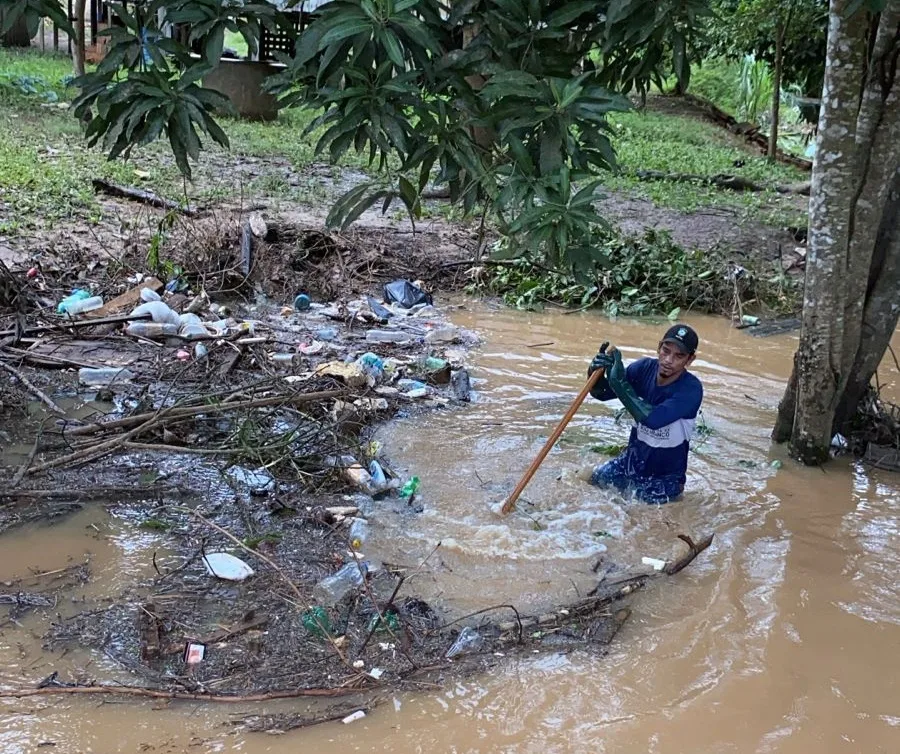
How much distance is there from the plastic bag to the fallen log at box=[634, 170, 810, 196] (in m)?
5.10

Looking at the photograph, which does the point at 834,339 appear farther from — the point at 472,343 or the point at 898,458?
the point at 472,343

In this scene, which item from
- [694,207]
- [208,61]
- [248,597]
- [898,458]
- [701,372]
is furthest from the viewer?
[694,207]

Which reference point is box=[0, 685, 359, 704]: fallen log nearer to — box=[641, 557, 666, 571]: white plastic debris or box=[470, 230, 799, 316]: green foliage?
box=[641, 557, 666, 571]: white plastic debris

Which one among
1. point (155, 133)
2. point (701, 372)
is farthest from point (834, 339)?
point (155, 133)

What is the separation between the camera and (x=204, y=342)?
5.83m

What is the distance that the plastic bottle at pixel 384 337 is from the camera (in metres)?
6.58

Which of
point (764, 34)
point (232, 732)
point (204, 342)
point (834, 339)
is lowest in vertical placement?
point (232, 732)

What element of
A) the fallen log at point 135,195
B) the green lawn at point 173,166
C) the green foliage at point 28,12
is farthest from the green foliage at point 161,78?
the fallen log at point 135,195

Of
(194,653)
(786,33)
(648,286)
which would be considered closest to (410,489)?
(194,653)

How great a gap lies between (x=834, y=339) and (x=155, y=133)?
138 inches

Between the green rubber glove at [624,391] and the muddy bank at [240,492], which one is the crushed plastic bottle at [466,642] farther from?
the green rubber glove at [624,391]

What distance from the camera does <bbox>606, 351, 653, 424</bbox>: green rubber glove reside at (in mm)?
4219

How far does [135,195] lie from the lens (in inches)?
329

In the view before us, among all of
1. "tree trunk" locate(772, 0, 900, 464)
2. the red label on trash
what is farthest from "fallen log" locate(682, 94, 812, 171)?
the red label on trash
